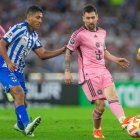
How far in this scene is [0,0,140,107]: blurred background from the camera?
1001 inches

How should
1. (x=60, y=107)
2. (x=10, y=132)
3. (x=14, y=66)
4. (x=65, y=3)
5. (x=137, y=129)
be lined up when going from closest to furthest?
(x=137, y=129) < (x=14, y=66) < (x=10, y=132) < (x=60, y=107) < (x=65, y=3)

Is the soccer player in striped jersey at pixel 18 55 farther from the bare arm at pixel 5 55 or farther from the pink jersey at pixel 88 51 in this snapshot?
the pink jersey at pixel 88 51

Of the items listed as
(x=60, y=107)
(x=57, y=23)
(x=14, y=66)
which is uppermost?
(x=14, y=66)

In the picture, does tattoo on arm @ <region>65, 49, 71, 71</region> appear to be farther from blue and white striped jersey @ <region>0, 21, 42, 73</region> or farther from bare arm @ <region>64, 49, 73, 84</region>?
blue and white striped jersey @ <region>0, 21, 42, 73</region>

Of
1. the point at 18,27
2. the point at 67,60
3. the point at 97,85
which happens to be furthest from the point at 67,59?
the point at 18,27

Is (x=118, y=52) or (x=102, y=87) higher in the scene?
(x=102, y=87)

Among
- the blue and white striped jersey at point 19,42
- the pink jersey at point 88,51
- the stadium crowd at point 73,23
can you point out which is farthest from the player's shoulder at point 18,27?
the stadium crowd at point 73,23

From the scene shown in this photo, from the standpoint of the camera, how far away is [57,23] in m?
28.7

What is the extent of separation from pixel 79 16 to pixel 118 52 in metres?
2.56

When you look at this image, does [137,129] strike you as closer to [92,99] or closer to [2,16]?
[92,99]

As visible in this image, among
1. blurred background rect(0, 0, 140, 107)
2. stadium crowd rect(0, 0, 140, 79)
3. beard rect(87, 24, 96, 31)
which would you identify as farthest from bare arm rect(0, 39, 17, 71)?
stadium crowd rect(0, 0, 140, 79)

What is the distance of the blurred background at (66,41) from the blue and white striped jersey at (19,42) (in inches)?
505

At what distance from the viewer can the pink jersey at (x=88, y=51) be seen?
1218 centimetres

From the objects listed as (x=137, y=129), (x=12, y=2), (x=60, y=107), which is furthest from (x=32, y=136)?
(x=12, y=2)
